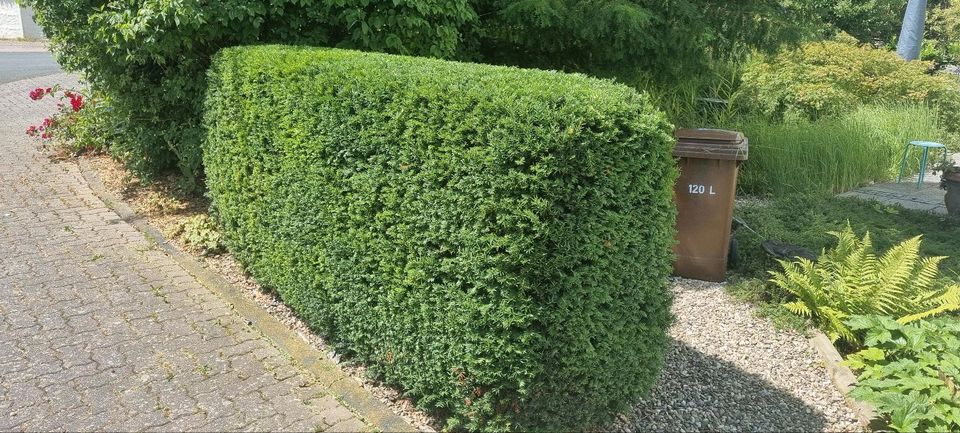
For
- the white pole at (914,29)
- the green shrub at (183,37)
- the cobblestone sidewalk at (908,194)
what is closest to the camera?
the green shrub at (183,37)

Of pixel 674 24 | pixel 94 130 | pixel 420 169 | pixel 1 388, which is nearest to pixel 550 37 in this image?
pixel 674 24

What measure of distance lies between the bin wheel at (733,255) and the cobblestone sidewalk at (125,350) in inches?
138

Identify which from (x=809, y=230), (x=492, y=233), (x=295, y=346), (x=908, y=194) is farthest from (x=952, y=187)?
(x=295, y=346)

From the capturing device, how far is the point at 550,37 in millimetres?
7086

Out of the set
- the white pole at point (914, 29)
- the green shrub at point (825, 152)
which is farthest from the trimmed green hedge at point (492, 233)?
the white pole at point (914, 29)

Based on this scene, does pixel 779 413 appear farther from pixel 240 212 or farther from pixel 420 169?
pixel 240 212

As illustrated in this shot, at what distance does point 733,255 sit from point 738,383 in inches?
77.3

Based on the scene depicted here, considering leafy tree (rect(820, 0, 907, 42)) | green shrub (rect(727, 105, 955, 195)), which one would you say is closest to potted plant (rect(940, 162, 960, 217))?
green shrub (rect(727, 105, 955, 195))

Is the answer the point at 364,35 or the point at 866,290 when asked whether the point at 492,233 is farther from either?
the point at 364,35

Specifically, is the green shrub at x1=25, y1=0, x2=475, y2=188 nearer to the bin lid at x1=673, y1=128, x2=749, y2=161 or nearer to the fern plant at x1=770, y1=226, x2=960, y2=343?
the bin lid at x1=673, y1=128, x2=749, y2=161

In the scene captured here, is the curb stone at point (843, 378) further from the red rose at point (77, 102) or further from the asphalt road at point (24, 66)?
the asphalt road at point (24, 66)

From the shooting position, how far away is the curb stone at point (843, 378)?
12.5ft

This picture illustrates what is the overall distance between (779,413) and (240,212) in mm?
3790

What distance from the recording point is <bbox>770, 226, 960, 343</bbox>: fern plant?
180 inches
